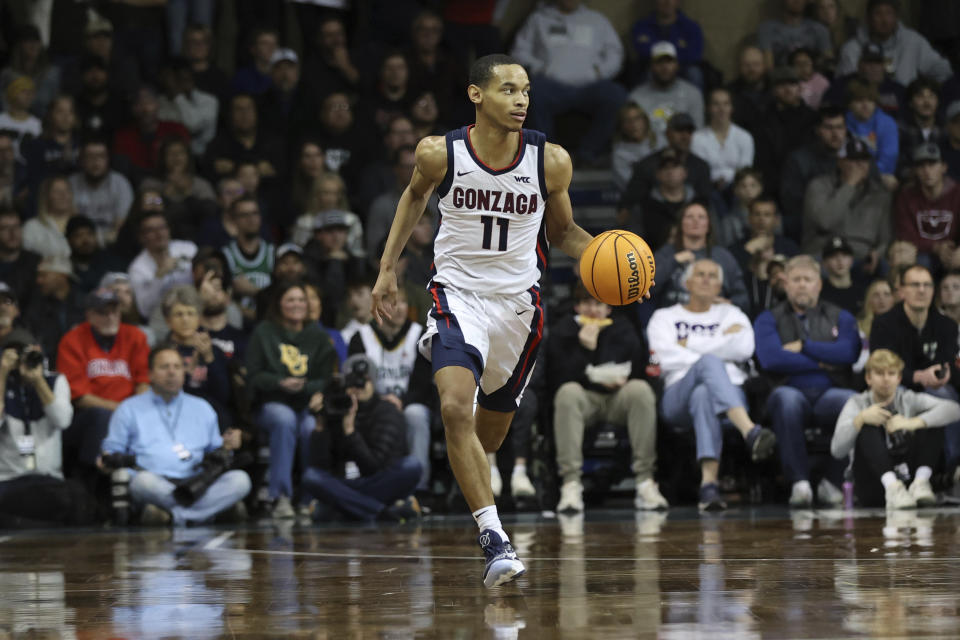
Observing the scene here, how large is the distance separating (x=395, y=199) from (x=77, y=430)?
3629 millimetres

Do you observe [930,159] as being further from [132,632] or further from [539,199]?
[132,632]

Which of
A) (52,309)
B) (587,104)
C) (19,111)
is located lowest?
(52,309)

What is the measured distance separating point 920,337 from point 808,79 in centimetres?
487

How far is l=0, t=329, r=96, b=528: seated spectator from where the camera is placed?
32.8 feet

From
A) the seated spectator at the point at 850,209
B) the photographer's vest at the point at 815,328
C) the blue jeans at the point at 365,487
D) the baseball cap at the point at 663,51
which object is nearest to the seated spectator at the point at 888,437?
the photographer's vest at the point at 815,328

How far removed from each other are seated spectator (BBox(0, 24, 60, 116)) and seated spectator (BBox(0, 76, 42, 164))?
0.62ft

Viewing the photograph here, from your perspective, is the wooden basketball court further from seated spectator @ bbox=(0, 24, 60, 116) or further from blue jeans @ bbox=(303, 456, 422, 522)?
seated spectator @ bbox=(0, 24, 60, 116)

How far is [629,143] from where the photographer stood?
13508 millimetres

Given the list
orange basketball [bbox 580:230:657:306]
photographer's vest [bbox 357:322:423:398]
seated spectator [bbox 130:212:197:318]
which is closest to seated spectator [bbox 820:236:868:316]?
photographer's vest [bbox 357:322:423:398]

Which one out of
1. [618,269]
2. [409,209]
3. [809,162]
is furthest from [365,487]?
[809,162]

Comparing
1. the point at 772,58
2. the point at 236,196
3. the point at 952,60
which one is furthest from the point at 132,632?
the point at 952,60

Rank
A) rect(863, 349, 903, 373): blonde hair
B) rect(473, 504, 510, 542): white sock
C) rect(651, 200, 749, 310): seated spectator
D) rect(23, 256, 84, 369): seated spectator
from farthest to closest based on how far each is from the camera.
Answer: rect(651, 200, 749, 310): seated spectator < rect(23, 256, 84, 369): seated spectator < rect(863, 349, 903, 373): blonde hair < rect(473, 504, 510, 542): white sock

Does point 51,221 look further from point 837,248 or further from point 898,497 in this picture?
point 898,497

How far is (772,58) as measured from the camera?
15109 mm
